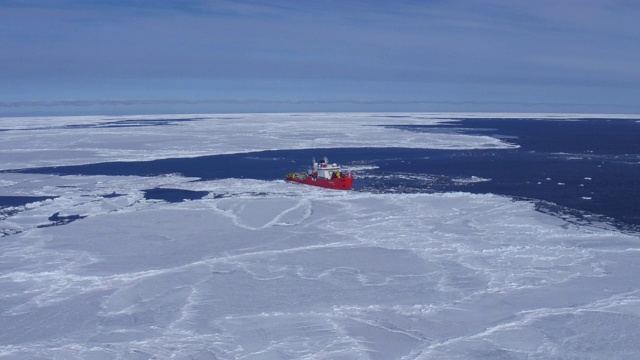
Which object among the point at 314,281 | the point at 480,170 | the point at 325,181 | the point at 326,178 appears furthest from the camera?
the point at 480,170

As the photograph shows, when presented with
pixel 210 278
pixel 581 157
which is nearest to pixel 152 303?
pixel 210 278

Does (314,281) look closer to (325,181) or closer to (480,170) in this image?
(325,181)

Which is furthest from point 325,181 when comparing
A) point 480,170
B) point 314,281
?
point 314,281

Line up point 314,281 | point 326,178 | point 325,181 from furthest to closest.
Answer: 1. point 326,178
2. point 325,181
3. point 314,281

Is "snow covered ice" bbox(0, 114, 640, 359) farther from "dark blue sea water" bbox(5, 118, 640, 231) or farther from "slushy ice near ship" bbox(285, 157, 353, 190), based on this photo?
"slushy ice near ship" bbox(285, 157, 353, 190)

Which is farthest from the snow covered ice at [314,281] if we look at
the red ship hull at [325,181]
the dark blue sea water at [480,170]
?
the red ship hull at [325,181]

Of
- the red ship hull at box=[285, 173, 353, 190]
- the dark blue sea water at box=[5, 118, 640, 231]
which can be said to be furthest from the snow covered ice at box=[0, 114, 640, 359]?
the red ship hull at box=[285, 173, 353, 190]
